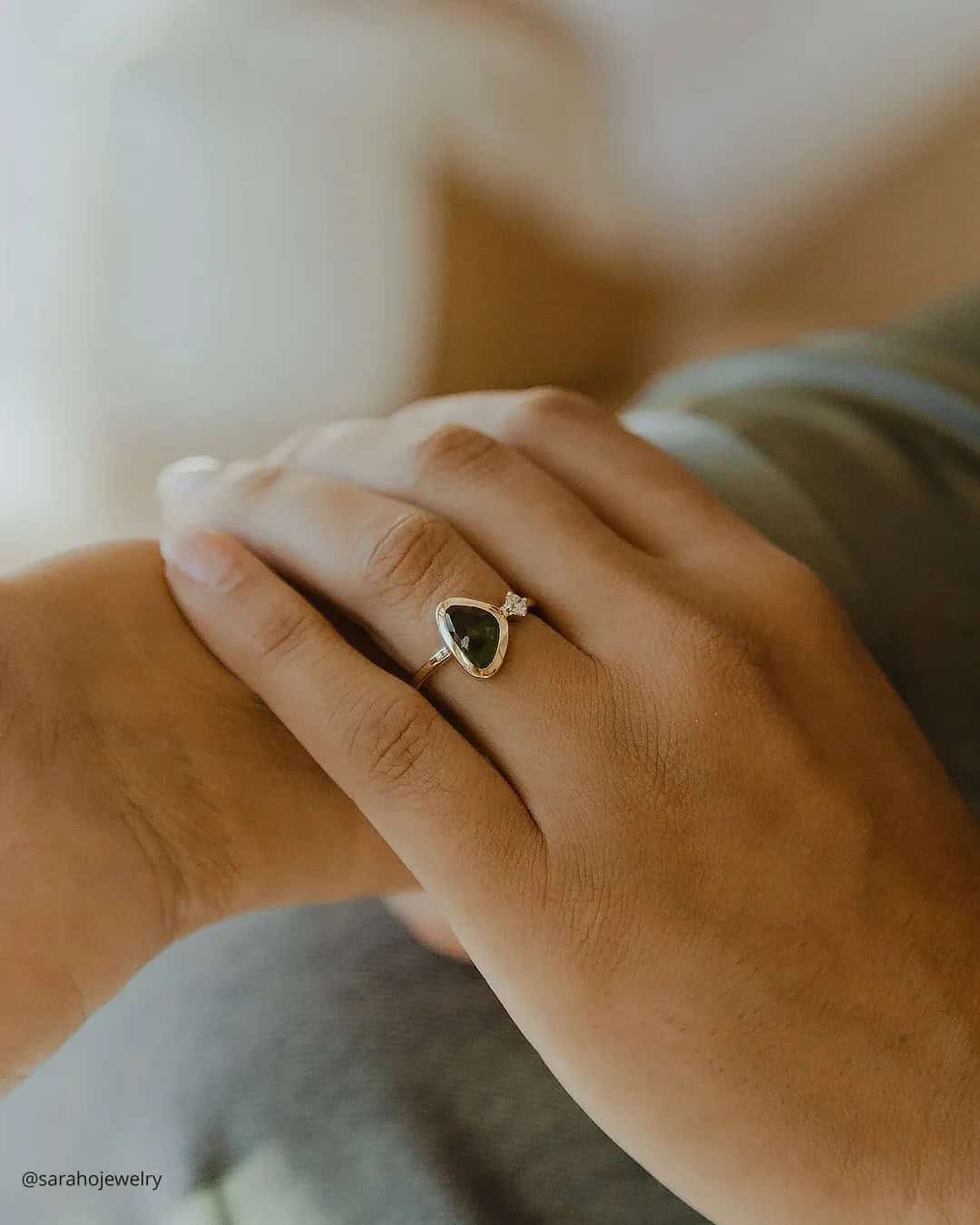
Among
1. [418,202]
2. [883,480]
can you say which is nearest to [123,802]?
[883,480]

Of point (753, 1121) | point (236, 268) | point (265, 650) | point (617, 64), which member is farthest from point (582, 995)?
point (617, 64)

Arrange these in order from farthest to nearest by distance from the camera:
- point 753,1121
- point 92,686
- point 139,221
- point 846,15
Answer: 1. point 846,15
2. point 139,221
3. point 92,686
4. point 753,1121

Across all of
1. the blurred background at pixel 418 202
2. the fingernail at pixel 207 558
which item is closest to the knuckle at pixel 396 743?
the fingernail at pixel 207 558

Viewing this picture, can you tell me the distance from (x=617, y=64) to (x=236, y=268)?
83 cm

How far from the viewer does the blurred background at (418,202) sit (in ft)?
4.63

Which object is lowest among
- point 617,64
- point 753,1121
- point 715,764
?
point 753,1121

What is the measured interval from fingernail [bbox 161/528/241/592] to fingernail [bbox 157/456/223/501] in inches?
2.0

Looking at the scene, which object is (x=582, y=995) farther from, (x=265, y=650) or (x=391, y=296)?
(x=391, y=296)

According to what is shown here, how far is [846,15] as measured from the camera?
1.77m

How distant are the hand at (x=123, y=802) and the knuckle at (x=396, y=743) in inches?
3.9

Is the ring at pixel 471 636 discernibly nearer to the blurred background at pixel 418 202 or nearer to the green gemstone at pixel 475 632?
the green gemstone at pixel 475 632

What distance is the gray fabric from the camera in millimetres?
562

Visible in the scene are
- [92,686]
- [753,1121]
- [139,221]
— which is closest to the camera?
[753,1121]

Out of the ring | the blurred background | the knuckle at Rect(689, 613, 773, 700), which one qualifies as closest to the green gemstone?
the ring
